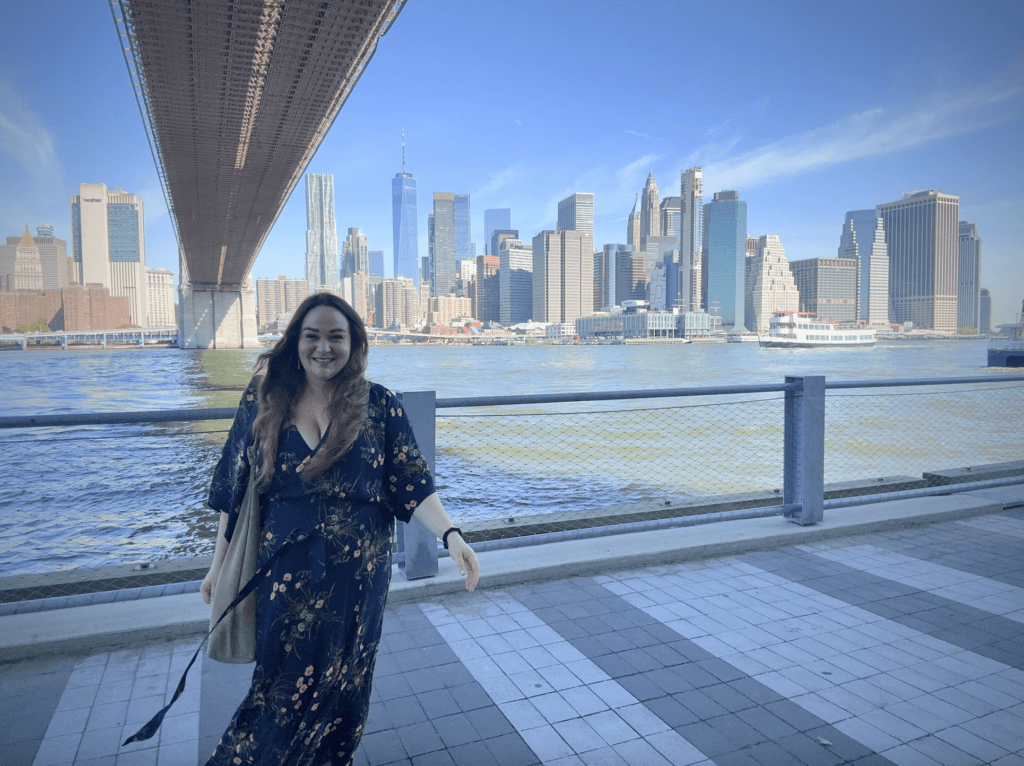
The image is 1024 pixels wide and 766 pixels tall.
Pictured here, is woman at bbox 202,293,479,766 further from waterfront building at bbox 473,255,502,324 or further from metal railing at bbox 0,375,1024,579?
waterfront building at bbox 473,255,502,324

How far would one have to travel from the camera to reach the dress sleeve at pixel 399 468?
1.89 meters

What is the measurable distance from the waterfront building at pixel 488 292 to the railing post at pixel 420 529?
151m

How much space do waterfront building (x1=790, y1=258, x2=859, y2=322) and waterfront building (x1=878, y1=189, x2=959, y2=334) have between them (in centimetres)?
1157

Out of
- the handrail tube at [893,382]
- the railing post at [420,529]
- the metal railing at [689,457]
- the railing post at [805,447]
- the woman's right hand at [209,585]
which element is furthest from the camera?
the handrail tube at [893,382]

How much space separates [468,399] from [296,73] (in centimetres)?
2401

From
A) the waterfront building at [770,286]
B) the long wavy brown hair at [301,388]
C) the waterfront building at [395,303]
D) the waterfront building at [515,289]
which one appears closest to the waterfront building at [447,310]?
the waterfront building at [395,303]

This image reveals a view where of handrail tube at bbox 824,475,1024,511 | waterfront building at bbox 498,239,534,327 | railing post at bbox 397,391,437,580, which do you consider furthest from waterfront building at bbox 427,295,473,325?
railing post at bbox 397,391,437,580

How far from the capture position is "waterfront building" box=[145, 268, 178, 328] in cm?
14275

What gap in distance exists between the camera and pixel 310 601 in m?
1.69

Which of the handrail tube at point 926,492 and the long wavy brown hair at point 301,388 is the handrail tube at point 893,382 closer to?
the handrail tube at point 926,492

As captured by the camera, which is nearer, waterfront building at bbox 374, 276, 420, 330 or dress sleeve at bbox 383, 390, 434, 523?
dress sleeve at bbox 383, 390, 434, 523

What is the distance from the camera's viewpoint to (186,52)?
72.3ft

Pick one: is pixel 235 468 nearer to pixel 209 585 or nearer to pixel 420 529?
pixel 209 585

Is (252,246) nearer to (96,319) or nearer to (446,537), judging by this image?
(446,537)
